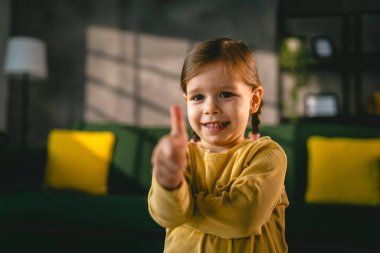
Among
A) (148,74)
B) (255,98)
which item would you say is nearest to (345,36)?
(148,74)

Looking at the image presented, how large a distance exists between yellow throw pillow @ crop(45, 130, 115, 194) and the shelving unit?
2.07 m

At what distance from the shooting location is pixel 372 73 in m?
3.71

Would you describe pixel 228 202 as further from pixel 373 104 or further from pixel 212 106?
pixel 373 104

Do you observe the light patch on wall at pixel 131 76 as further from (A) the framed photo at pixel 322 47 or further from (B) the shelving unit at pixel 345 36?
(A) the framed photo at pixel 322 47

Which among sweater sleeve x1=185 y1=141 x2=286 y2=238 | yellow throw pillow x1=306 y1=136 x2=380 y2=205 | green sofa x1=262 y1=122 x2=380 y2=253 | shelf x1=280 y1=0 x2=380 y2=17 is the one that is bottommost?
green sofa x1=262 y1=122 x2=380 y2=253

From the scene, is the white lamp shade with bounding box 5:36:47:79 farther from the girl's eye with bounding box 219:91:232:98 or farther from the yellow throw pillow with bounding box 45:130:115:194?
the girl's eye with bounding box 219:91:232:98

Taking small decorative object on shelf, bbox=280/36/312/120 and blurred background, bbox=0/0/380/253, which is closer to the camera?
blurred background, bbox=0/0/380/253

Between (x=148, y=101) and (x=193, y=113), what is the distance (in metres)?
3.51

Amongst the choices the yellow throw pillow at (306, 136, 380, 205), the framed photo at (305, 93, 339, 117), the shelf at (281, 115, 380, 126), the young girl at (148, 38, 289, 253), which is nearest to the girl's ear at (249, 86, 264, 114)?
the young girl at (148, 38, 289, 253)

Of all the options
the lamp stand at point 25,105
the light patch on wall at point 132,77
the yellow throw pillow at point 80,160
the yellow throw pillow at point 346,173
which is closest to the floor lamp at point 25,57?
the lamp stand at point 25,105

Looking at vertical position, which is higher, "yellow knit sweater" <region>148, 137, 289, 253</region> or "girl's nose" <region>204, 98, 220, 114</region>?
"girl's nose" <region>204, 98, 220, 114</region>

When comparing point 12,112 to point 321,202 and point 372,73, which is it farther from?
point 372,73

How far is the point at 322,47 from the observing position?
365 cm

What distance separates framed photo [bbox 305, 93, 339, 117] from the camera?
3.63 meters
